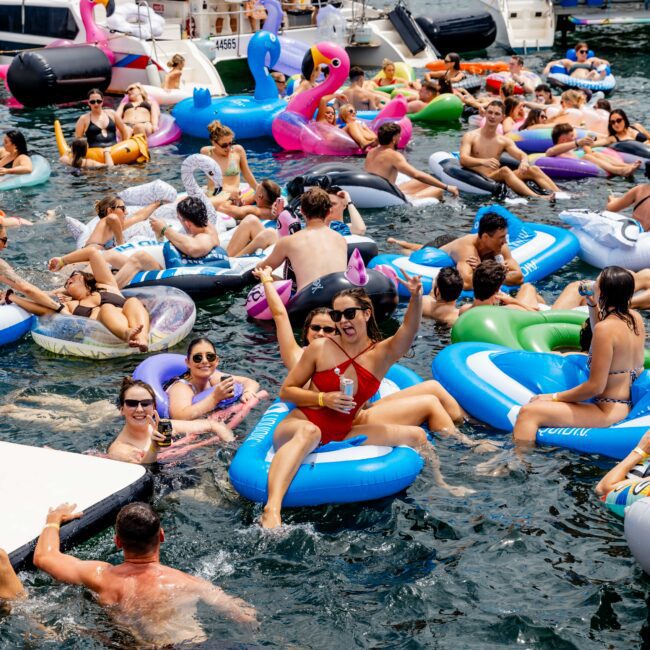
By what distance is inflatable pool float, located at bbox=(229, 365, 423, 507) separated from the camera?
568 cm

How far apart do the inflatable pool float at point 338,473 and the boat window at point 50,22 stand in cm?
1627

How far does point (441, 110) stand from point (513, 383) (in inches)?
434

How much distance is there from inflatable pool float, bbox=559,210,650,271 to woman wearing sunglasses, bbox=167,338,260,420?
4.43 meters

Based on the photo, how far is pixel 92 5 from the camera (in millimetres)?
19406

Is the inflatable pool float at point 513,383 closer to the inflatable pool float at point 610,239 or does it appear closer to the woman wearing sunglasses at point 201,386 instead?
the woman wearing sunglasses at point 201,386

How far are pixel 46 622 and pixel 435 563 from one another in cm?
202

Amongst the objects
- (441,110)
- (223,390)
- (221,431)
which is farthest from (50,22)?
(221,431)

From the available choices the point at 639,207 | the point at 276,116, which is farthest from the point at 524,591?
the point at 276,116

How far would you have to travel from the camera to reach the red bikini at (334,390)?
5.76m

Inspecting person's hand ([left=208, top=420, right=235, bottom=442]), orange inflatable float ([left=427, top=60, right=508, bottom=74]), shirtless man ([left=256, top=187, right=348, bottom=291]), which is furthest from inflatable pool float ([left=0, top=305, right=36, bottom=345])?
orange inflatable float ([left=427, top=60, right=508, bottom=74])

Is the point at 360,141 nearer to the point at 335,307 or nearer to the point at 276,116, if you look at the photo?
the point at 276,116

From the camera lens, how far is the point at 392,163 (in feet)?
39.3

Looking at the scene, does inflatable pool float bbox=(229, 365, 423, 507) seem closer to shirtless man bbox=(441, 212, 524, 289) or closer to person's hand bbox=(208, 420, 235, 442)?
person's hand bbox=(208, 420, 235, 442)

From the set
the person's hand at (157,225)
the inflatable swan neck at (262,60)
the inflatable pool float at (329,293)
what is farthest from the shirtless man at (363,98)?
the inflatable pool float at (329,293)
